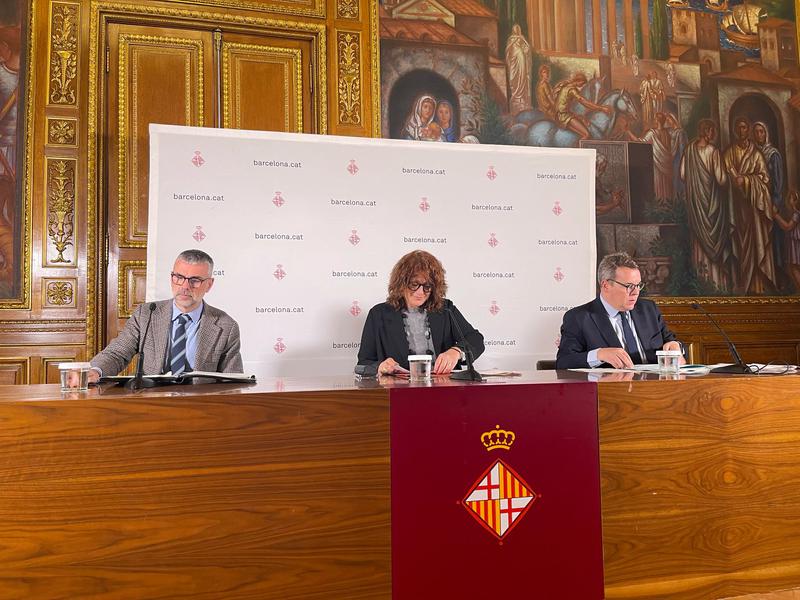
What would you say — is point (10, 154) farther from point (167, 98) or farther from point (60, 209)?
point (167, 98)

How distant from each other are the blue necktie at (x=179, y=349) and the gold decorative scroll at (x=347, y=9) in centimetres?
313

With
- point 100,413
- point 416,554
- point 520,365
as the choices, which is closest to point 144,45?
point 520,365

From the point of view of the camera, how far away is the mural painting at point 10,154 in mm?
4711

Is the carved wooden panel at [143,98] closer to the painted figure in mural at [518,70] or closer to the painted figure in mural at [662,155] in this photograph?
the painted figure in mural at [518,70]

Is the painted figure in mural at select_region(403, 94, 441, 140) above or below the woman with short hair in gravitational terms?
above

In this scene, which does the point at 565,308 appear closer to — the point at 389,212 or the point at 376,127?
the point at 389,212

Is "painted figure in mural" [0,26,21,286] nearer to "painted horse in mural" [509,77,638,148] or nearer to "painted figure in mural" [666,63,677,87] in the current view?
"painted horse in mural" [509,77,638,148]

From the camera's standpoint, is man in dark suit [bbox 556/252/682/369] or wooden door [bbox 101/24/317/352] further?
wooden door [bbox 101/24/317/352]

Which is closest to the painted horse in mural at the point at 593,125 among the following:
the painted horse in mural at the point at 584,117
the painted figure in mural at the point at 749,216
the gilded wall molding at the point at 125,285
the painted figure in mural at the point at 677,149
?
the painted horse in mural at the point at 584,117

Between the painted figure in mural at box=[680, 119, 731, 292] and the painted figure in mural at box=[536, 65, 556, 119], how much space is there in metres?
1.24

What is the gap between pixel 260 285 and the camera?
15.3 ft

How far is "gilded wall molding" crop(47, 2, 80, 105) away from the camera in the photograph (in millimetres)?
4828

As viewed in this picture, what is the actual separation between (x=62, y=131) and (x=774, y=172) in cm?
573

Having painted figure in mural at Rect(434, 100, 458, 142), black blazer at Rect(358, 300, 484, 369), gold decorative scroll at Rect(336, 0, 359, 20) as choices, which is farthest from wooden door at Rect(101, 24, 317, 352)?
black blazer at Rect(358, 300, 484, 369)
